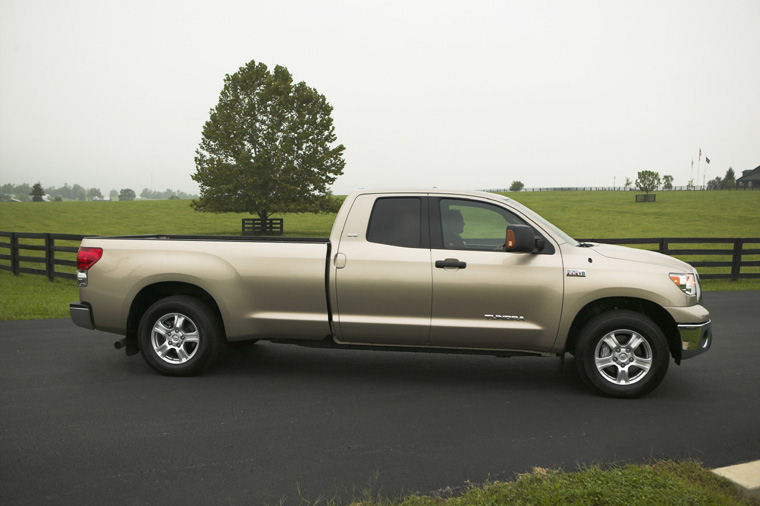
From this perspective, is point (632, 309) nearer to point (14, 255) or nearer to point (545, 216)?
point (14, 255)

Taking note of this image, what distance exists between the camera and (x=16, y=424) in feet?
15.8

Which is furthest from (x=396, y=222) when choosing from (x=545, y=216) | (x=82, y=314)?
(x=545, y=216)

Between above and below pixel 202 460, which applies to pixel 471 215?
above

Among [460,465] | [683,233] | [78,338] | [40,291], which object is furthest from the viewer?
[683,233]

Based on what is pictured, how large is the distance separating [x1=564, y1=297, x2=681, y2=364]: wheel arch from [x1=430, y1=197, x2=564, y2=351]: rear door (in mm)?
336

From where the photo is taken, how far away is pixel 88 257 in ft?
20.7

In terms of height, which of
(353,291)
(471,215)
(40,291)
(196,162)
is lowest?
(40,291)

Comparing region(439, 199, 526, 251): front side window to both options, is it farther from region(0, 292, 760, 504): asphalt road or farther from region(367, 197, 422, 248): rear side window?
region(0, 292, 760, 504): asphalt road

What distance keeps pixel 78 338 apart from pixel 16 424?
3.63 m

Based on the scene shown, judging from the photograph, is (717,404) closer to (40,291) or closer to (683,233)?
(40,291)

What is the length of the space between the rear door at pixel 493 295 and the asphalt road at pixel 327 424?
577mm

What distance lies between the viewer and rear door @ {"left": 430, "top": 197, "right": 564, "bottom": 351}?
219 inches

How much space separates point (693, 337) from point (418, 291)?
258 centimetres

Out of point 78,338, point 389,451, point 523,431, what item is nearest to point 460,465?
point 389,451
